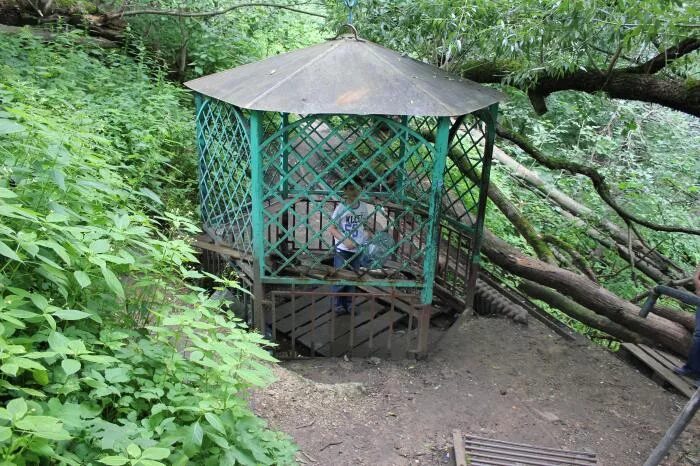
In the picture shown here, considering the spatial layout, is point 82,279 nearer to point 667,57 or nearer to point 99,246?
point 99,246

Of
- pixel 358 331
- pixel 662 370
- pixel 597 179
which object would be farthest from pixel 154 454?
pixel 597 179

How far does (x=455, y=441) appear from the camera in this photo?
12.2 feet

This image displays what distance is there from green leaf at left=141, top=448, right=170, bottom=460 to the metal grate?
234 cm

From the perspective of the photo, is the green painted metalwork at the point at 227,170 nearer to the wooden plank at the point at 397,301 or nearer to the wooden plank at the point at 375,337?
the wooden plank at the point at 397,301

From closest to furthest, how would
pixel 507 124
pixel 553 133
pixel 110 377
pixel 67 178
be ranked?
pixel 110 377
pixel 67 178
pixel 507 124
pixel 553 133

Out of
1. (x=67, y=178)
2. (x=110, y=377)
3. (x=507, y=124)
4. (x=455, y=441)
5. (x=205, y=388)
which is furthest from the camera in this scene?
(x=507, y=124)

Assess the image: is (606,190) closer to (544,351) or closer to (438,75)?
(544,351)

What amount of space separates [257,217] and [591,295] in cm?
327

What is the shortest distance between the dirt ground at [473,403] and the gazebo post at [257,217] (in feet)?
2.03

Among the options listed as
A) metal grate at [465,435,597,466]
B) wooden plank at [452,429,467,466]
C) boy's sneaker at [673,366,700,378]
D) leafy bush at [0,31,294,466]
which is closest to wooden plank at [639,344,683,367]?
boy's sneaker at [673,366,700,378]

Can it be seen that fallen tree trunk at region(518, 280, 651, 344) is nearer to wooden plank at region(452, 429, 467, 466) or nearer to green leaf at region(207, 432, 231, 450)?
wooden plank at region(452, 429, 467, 466)

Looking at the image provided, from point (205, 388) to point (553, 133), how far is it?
10.7 m

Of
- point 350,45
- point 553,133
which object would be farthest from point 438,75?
point 553,133

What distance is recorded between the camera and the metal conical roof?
13.8 feet
